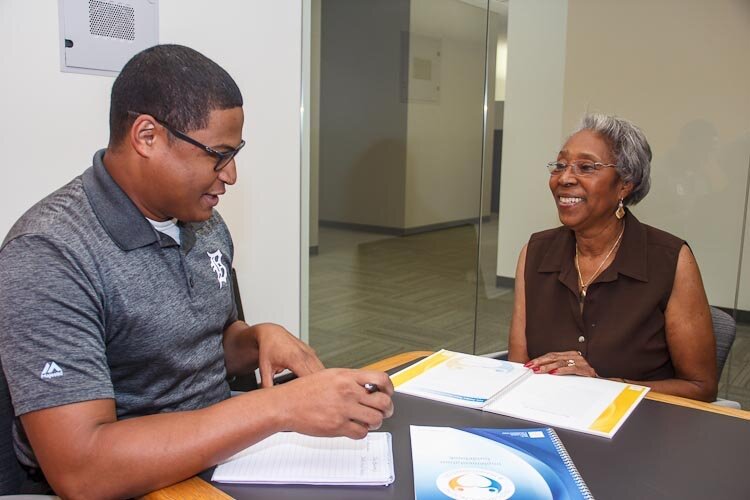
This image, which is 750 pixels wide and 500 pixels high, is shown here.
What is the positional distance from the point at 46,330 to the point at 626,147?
1753 millimetres

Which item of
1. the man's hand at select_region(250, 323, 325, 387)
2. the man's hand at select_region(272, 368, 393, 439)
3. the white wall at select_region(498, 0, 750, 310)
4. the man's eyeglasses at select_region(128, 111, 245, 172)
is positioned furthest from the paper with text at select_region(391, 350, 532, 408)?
the white wall at select_region(498, 0, 750, 310)

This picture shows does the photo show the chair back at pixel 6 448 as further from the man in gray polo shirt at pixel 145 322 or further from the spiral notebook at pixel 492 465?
the spiral notebook at pixel 492 465

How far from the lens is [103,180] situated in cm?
132

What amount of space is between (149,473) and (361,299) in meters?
3.27

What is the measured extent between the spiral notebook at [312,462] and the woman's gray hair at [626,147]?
1311mm

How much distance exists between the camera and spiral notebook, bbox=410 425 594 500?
1.05 m

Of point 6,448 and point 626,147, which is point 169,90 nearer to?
point 6,448

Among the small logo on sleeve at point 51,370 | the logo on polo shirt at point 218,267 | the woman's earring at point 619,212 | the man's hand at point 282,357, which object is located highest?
the woman's earring at point 619,212

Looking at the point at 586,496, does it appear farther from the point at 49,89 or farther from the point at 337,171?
the point at 337,171

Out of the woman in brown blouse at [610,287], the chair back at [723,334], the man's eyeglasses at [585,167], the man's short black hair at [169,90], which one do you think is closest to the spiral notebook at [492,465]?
the woman in brown blouse at [610,287]

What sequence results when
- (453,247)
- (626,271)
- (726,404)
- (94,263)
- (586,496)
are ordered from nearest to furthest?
1. (586,496)
2. (94,263)
3. (726,404)
4. (626,271)
5. (453,247)

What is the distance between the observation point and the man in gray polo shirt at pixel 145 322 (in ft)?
3.46

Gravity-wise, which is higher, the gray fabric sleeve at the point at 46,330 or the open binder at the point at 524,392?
the gray fabric sleeve at the point at 46,330

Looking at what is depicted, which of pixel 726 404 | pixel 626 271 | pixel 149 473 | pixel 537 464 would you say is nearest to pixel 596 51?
Answer: pixel 626 271
